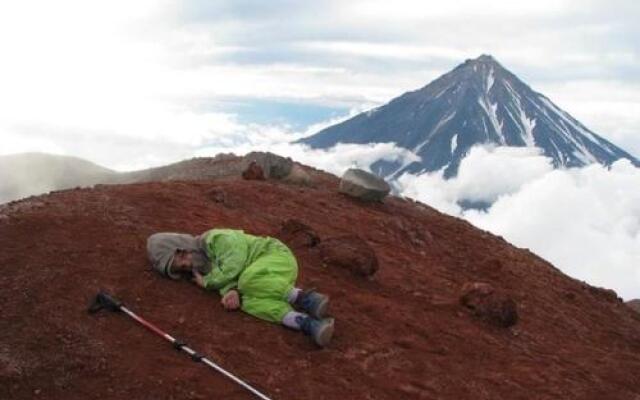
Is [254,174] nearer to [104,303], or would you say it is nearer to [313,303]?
[313,303]

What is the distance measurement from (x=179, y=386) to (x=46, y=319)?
1814 millimetres

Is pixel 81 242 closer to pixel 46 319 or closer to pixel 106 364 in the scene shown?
pixel 46 319

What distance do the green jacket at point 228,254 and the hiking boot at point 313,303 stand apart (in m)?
0.79

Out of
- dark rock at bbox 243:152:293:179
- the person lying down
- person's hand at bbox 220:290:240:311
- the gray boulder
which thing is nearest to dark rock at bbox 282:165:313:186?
dark rock at bbox 243:152:293:179

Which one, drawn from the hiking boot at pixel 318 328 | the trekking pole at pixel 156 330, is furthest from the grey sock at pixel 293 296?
the trekking pole at pixel 156 330

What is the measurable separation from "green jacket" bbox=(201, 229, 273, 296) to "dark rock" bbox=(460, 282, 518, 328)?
10.8ft

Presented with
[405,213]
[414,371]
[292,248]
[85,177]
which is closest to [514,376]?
[414,371]

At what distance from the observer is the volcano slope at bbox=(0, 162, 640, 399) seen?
25.2 feet

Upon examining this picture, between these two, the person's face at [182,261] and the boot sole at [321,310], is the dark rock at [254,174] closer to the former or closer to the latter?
the person's face at [182,261]

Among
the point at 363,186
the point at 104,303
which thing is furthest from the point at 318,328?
the point at 363,186

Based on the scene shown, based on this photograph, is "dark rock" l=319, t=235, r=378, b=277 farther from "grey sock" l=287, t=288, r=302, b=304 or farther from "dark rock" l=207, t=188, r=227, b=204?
"dark rock" l=207, t=188, r=227, b=204

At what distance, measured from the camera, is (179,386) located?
7.45 m

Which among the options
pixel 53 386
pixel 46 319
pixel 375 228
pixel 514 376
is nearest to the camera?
pixel 53 386

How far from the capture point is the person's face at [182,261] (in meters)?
9.38
